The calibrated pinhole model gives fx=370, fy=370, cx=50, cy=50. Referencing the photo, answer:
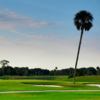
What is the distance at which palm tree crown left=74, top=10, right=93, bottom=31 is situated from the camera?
252ft

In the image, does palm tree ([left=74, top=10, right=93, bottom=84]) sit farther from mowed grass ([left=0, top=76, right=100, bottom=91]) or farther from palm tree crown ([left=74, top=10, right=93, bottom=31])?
mowed grass ([left=0, top=76, right=100, bottom=91])

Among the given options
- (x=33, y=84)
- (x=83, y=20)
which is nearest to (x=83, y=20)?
(x=83, y=20)

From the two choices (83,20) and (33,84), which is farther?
(83,20)

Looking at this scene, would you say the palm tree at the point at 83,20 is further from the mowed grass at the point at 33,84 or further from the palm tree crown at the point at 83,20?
the mowed grass at the point at 33,84

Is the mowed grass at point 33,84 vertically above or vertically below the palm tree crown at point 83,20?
below

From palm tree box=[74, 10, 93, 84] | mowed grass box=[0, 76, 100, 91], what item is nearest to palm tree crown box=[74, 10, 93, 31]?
palm tree box=[74, 10, 93, 84]

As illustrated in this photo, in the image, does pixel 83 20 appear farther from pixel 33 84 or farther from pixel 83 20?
pixel 33 84

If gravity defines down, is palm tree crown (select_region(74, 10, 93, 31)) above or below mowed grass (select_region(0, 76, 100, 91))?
above

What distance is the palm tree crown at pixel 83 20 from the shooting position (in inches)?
3024

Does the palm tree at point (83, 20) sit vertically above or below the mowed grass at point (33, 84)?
above

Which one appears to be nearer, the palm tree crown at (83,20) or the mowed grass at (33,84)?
the mowed grass at (33,84)

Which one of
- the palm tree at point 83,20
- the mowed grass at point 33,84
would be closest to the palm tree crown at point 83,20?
the palm tree at point 83,20

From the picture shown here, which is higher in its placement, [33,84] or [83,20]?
[83,20]

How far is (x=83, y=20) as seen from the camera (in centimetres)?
7719
